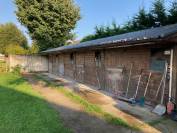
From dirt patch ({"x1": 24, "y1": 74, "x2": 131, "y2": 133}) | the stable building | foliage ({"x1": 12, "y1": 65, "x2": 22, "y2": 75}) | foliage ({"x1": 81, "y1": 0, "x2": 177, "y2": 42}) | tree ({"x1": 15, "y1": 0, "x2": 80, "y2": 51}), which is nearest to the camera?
dirt patch ({"x1": 24, "y1": 74, "x2": 131, "y2": 133})

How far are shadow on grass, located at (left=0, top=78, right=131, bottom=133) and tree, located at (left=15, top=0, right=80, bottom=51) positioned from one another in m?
18.1

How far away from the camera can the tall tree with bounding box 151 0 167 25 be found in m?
17.5

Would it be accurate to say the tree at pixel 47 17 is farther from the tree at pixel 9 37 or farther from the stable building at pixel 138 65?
the tree at pixel 9 37

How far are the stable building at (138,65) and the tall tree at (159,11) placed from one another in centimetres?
822

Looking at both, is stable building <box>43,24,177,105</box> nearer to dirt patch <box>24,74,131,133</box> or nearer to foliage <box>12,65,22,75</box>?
dirt patch <box>24,74,131,133</box>

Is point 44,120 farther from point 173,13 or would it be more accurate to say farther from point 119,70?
point 173,13

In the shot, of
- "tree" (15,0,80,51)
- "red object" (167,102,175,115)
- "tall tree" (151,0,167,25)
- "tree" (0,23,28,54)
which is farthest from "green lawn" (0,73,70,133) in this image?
"tree" (0,23,28,54)

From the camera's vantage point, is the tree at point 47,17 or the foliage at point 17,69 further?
the tree at point 47,17

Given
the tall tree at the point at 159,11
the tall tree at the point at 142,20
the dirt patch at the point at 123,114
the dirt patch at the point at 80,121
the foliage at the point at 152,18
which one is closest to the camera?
the dirt patch at the point at 80,121

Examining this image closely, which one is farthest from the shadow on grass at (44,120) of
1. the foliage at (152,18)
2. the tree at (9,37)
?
the tree at (9,37)

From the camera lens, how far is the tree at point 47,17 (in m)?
24.2

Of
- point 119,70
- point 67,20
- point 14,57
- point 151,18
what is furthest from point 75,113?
point 67,20

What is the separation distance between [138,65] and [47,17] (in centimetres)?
1823

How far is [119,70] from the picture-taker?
8.91m
